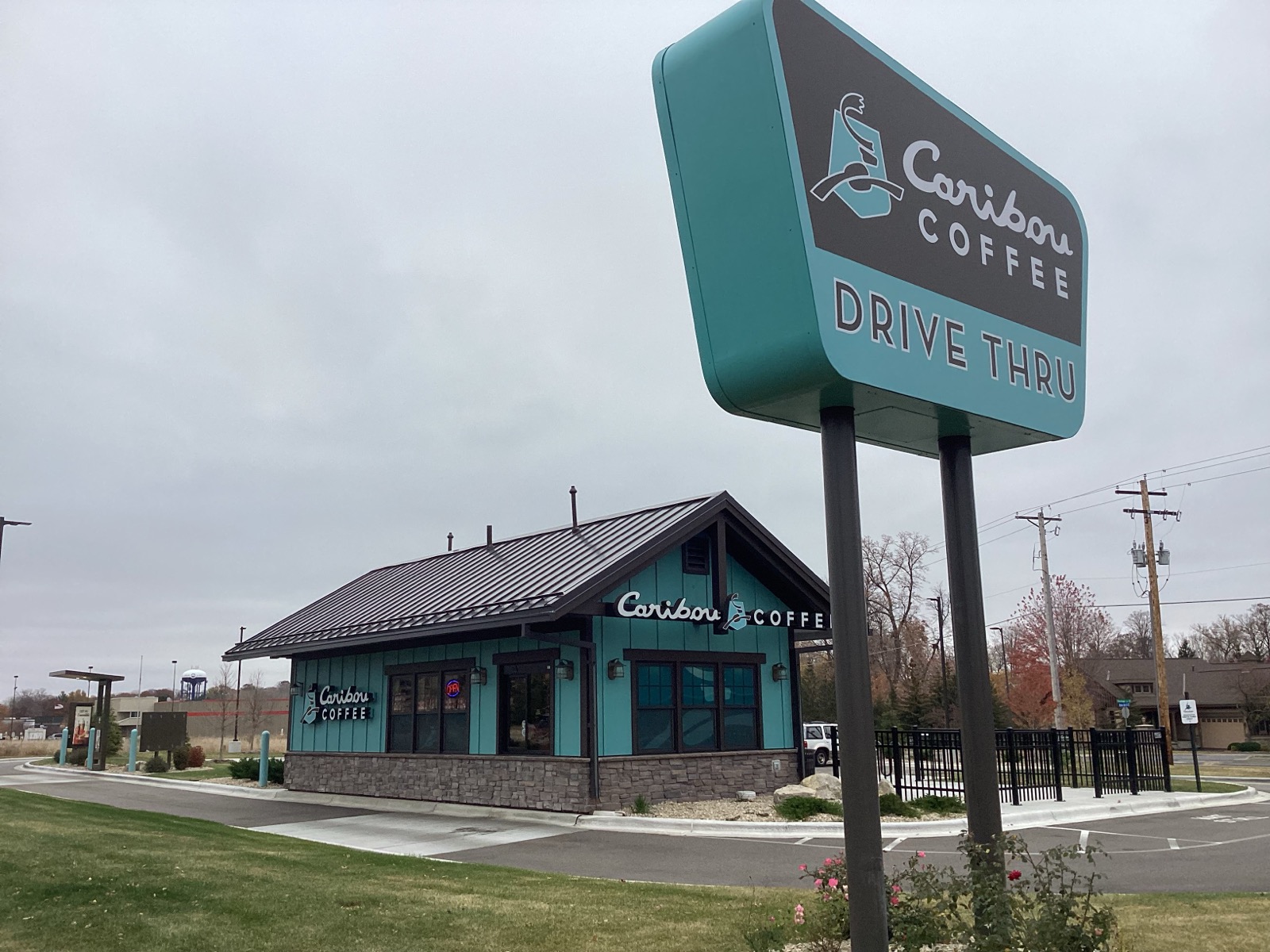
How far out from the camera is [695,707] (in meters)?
19.1

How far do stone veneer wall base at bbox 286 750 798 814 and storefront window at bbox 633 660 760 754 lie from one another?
269 millimetres

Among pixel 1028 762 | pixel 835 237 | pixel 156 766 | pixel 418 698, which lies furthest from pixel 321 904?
pixel 156 766

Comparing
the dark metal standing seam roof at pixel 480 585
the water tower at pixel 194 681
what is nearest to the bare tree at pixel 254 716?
the water tower at pixel 194 681

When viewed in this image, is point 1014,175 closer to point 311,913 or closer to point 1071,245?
point 1071,245

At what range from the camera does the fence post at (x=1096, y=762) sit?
19.8 meters

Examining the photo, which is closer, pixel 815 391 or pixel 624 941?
pixel 815 391

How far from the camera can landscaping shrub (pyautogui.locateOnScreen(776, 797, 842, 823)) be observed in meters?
16.2

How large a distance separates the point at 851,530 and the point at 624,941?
362 cm

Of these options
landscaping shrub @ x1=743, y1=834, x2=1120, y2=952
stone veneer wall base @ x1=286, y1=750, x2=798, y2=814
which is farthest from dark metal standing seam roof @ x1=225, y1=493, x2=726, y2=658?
landscaping shrub @ x1=743, y1=834, x2=1120, y2=952

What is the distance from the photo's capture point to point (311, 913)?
26.0 ft

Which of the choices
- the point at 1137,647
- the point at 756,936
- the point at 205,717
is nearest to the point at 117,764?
the point at 205,717

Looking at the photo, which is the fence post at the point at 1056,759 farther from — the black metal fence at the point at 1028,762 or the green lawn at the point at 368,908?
the green lawn at the point at 368,908

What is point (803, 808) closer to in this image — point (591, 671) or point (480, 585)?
point (591, 671)

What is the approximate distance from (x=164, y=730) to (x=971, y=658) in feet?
135
